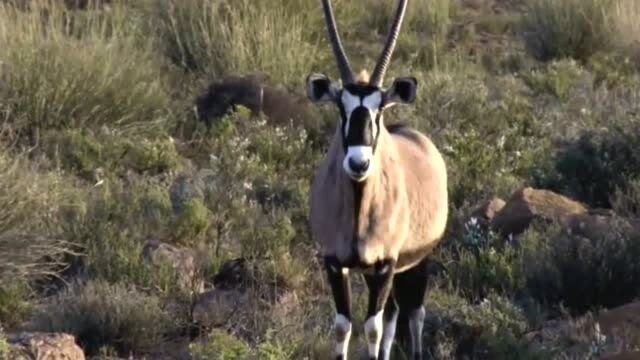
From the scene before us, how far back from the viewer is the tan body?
6.99m

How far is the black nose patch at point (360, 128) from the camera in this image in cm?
661

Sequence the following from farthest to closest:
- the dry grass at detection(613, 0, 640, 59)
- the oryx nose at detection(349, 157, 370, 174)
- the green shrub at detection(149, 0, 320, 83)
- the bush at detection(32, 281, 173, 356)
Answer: the dry grass at detection(613, 0, 640, 59)
the green shrub at detection(149, 0, 320, 83)
the bush at detection(32, 281, 173, 356)
the oryx nose at detection(349, 157, 370, 174)

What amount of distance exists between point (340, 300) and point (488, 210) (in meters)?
3.20

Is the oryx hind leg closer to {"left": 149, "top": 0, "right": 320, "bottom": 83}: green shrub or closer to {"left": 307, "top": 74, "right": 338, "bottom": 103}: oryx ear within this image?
{"left": 307, "top": 74, "right": 338, "bottom": 103}: oryx ear

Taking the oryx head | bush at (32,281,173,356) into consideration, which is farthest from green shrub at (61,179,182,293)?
the oryx head

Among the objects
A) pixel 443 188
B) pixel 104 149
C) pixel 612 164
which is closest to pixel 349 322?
pixel 443 188

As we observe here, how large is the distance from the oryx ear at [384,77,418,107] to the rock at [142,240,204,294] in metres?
2.28

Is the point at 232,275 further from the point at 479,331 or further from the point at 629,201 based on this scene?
the point at 629,201

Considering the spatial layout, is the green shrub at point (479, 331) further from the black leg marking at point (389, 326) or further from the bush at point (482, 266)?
the bush at point (482, 266)

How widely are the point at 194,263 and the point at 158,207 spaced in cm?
105

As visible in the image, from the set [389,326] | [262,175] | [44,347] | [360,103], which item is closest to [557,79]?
[262,175]

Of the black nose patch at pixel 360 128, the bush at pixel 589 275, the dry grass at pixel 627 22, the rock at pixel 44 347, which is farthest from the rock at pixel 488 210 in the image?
the dry grass at pixel 627 22

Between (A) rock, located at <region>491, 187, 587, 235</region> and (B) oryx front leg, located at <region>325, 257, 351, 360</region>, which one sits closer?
(B) oryx front leg, located at <region>325, 257, 351, 360</region>

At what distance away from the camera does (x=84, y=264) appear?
9266 millimetres
